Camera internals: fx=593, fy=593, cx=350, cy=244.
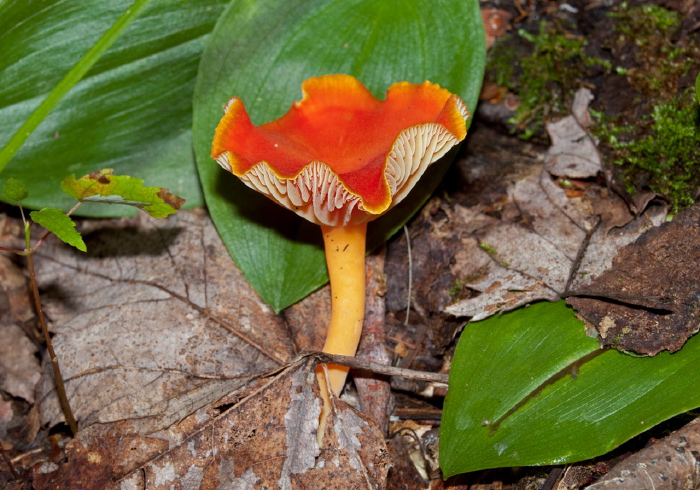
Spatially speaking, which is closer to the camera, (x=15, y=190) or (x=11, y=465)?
(x=15, y=190)

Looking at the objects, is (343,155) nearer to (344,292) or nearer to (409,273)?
(344,292)

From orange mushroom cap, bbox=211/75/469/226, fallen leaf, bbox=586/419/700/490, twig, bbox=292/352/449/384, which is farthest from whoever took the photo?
twig, bbox=292/352/449/384

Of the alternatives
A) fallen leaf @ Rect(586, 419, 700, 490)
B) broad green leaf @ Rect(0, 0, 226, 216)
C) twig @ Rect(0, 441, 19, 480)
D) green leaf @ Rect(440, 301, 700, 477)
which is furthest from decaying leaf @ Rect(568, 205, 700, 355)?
twig @ Rect(0, 441, 19, 480)

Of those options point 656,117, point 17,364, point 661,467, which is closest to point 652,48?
point 656,117

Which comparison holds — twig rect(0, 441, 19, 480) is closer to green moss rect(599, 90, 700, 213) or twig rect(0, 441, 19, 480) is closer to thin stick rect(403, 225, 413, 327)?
thin stick rect(403, 225, 413, 327)

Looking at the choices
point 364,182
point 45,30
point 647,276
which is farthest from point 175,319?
point 647,276
